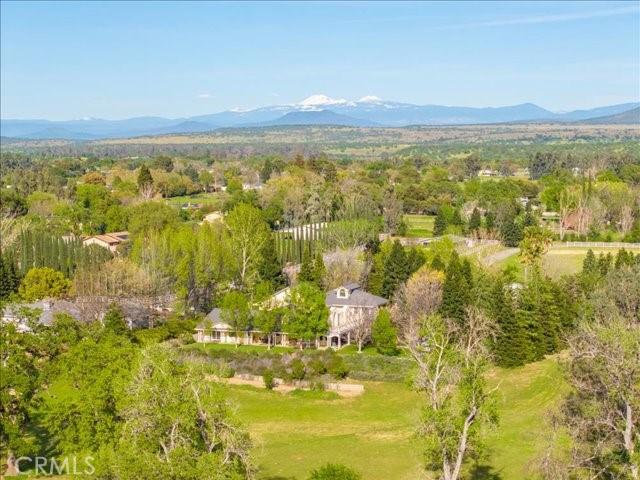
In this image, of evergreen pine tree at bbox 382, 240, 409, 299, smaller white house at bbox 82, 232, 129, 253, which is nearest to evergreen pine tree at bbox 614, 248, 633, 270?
evergreen pine tree at bbox 382, 240, 409, 299

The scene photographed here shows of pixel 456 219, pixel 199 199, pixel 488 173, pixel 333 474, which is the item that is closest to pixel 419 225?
pixel 456 219

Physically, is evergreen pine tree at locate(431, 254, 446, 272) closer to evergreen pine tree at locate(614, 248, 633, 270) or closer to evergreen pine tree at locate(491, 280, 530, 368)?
evergreen pine tree at locate(491, 280, 530, 368)

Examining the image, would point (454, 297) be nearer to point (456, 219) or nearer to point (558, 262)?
point (558, 262)

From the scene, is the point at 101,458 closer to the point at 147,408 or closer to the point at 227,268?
the point at 147,408

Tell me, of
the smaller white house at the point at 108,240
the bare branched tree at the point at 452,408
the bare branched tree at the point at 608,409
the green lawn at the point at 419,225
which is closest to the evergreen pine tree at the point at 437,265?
the bare branched tree at the point at 608,409

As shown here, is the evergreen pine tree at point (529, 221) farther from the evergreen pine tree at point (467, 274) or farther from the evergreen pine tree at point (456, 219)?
the evergreen pine tree at point (467, 274)

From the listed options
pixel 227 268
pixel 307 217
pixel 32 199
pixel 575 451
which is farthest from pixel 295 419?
pixel 32 199

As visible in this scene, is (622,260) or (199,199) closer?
(622,260)
